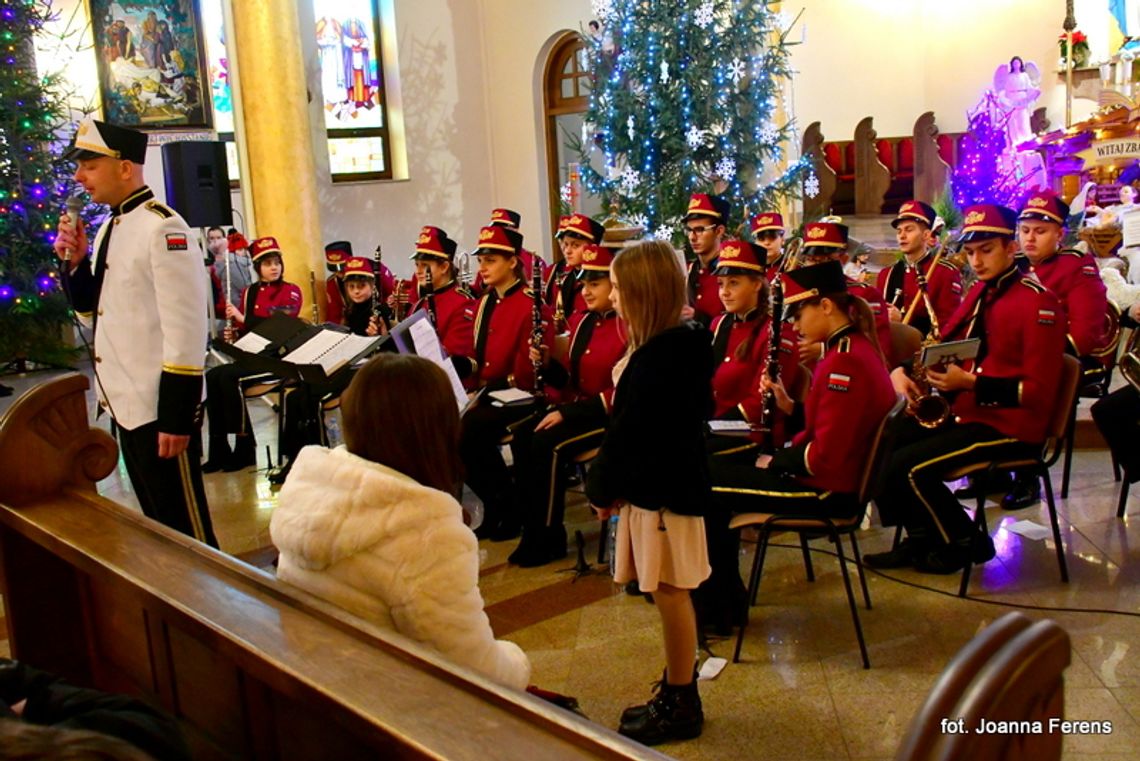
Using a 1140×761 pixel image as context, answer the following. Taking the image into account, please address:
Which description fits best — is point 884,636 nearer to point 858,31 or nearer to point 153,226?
point 153,226

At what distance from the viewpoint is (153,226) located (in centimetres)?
Answer: 350

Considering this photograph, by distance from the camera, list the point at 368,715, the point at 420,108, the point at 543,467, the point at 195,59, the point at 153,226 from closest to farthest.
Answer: the point at 368,715, the point at 153,226, the point at 543,467, the point at 195,59, the point at 420,108

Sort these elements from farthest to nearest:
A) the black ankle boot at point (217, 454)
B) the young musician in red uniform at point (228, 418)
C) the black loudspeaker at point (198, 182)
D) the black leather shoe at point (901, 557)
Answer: the black loudspeaker at point (198, 182) → the black ankle boot at point (217, 454) → the young musician in red uniform at point (228, 418) → the black leather shoe at point (901, 557)

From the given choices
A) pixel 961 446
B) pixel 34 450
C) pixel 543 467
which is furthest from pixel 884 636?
pixel 34 450

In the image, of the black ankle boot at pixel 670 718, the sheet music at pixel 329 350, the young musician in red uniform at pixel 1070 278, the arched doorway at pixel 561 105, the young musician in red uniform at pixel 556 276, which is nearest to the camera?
the black ankle boot at pixel 670 718

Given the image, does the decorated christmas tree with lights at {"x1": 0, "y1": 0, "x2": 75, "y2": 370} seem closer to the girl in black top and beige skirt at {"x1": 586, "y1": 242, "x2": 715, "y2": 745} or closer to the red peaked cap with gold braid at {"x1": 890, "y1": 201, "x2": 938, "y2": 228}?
the red peaked cap with gold braid at {"x1": 890, "y1": 201, "x2": 938, "y2": 228}

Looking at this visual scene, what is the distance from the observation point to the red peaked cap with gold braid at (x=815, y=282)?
3.73 m

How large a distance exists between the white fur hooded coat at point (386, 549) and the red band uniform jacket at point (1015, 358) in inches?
110

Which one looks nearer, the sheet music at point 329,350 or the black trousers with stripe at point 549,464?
the sheet music at point 329,350

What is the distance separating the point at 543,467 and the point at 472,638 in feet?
8.89

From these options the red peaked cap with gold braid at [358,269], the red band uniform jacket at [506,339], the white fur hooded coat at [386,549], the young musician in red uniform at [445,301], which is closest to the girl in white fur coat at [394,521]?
the white fur hooded coat at [386,549]

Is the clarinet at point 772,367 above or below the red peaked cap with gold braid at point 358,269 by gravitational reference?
below

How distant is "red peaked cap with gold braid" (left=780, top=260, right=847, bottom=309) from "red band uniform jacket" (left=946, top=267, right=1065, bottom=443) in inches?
34.7

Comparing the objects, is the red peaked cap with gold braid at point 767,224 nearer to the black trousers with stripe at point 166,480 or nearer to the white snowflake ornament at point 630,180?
the white snowflake ornament at point 630,180
